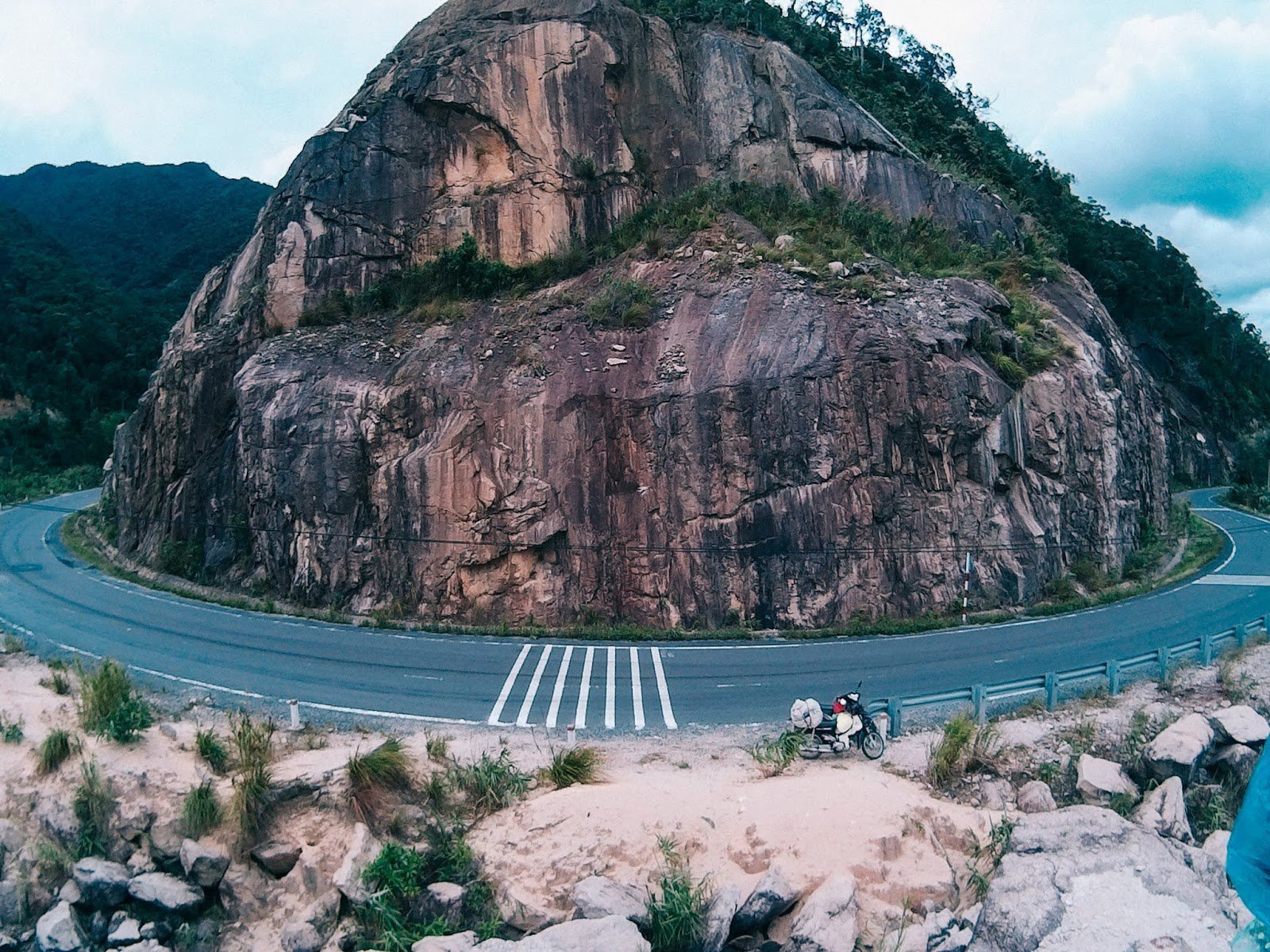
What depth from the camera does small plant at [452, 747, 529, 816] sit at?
933cm

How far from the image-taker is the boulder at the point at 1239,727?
10344 millimetres

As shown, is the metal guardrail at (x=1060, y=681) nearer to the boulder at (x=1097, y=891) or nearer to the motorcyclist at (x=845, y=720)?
the motorcyclist at (x=845, y=720)

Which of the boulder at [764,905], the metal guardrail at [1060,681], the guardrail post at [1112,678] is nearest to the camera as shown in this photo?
the boulder at [764,905]

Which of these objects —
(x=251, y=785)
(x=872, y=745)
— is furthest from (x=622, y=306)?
(x=251, y=785)

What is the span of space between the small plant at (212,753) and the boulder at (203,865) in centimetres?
113

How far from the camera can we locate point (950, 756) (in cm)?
973

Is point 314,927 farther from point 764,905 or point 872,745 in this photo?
point 872,745

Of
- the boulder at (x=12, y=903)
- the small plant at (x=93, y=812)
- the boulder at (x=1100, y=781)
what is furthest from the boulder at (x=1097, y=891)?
the boulder at (x=12, y=903)

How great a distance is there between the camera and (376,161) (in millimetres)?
26516

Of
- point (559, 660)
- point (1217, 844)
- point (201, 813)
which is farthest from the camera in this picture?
point (559, 660)

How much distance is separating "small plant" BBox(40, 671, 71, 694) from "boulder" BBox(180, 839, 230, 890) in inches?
209

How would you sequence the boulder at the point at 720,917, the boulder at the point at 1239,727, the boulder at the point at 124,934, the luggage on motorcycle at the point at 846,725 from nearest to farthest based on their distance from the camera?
the boulder at the point at 720,917 < the boulder at the point at 124,934 < the luggage on motorcycle at the point at 846,725 < the boulder at the point at 1239,727

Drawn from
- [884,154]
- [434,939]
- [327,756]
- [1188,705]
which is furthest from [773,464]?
[884,154]

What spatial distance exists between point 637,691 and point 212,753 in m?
6.35
